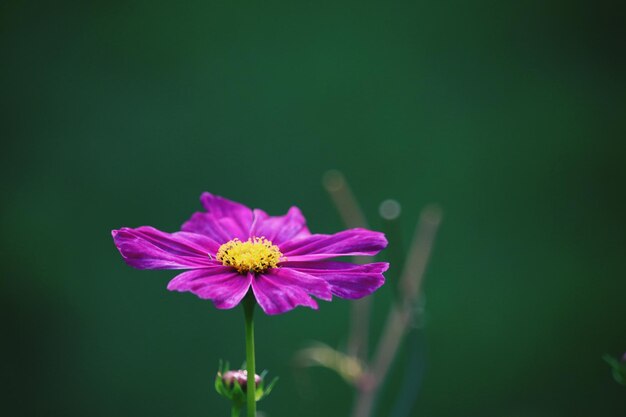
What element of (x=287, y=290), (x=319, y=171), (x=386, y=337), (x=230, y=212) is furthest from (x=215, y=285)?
(x=319, y=171)

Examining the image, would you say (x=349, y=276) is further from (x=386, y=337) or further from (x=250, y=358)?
(x=386, y=337)

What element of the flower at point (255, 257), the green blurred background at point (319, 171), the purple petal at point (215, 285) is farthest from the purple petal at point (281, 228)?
the green blurred background at point (319, 171)

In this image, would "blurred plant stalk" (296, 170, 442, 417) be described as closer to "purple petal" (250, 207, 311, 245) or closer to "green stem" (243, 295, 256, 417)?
"purple petal" (250, 207, 311, 245)

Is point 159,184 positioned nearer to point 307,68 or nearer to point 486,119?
point 307,68

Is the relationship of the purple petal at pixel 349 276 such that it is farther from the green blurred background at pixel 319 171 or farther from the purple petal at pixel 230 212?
the green blurred background at pixel 319 171

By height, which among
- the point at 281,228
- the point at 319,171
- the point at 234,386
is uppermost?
the point at 319,171

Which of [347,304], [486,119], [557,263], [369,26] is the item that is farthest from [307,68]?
[557,263]
